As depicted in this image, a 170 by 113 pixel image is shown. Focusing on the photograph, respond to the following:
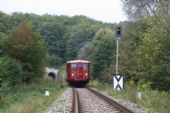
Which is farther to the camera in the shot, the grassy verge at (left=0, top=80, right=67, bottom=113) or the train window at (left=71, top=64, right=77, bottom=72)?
the train window at (left=71, top=64, right=77, bottom=72)

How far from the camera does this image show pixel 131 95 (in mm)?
23547

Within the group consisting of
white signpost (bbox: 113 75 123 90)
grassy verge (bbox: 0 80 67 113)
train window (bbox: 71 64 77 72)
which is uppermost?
train window (bbox: 71 64 77 72)

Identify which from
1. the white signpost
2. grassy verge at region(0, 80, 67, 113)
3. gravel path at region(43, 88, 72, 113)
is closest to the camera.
Result: grassy verge at region(0, 80, 67, 113)

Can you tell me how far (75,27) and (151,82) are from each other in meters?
134

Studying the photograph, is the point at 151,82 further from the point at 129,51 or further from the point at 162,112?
the point at 129,51

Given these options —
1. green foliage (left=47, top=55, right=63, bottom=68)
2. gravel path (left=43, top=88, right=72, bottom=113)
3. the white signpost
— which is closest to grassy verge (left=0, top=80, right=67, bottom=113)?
gravel path (left=43, top=88, right=72, bottom=113)

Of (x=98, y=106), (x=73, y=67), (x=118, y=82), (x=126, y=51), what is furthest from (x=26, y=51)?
(x=98, y=106)

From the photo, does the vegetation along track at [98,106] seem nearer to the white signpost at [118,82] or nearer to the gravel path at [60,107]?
the gravel path at [60,107]

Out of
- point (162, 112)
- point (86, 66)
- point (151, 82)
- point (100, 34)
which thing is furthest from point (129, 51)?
point (100, 34)

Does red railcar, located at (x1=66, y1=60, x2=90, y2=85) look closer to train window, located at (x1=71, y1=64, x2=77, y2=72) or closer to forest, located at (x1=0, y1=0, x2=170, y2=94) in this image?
train window, located at (x1=71, y1=64, x2=77, y2=72)

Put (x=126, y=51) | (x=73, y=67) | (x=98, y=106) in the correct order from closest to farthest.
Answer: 1. (x=98, y=106)
2. (x=126, y=51)
3. (x=73, y=67)

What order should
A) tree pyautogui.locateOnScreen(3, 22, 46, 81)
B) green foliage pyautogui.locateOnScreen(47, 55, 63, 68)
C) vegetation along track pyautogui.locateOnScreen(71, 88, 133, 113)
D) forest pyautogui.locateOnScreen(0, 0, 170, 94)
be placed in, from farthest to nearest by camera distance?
green foliage pyautogui.locateOnScreen(47, 55, 63, 68) → tree pyautogui.locateOnScreen(3, 22, 46, 81) → forest pyautogui.locateOnScreen(0, 0, 170, 94) → vegetation along track pyautogui.locateOnScreen(71, 88, 133, 113)

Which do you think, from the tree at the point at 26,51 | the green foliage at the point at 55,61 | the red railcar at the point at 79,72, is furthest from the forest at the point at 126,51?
the green foliage at the point at 55,61

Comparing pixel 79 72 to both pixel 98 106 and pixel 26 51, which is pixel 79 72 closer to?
pixel 26 51
